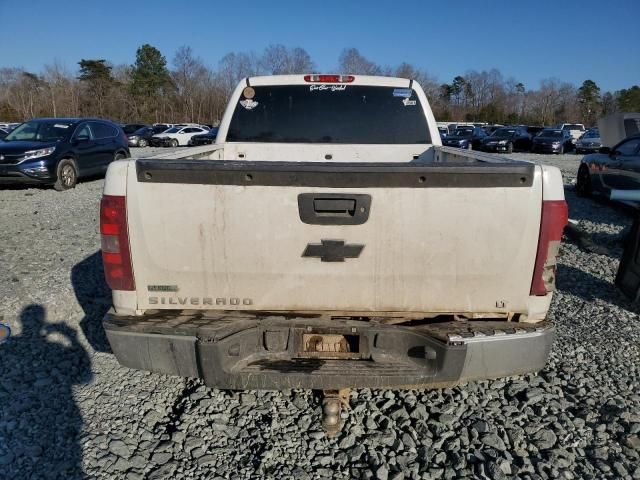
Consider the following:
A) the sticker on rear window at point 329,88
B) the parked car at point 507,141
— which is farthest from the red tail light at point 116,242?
the parked car at point 507,141

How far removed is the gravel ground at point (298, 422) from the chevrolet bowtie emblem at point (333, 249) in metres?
1.18

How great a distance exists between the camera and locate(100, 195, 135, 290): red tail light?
7.63 feet

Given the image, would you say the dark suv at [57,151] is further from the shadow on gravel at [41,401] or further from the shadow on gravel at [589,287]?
the shadow on gravel at [589,287]

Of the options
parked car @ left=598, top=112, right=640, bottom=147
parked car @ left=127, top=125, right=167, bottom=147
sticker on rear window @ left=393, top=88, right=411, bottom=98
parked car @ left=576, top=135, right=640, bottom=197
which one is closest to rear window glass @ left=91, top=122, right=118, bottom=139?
sticker on rear window @ left=393, top=88, right=411, bottom=98

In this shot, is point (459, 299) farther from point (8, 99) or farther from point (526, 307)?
point (8, 99)

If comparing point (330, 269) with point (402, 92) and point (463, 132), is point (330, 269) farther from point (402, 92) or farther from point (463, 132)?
point (463, 132)

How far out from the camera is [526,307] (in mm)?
2473

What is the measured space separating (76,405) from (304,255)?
1.96 meters

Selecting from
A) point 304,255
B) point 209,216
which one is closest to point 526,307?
point 304,255

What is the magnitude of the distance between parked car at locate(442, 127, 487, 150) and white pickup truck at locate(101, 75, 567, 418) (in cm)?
2632

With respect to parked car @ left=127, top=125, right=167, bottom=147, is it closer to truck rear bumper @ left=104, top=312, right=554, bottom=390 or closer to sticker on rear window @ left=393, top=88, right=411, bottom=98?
sticker on rear window @ left=393, top=88, right=411, bottom=98

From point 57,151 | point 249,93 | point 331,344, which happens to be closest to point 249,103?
point 249,93

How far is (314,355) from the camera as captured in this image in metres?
2.51

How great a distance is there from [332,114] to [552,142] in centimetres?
2917
